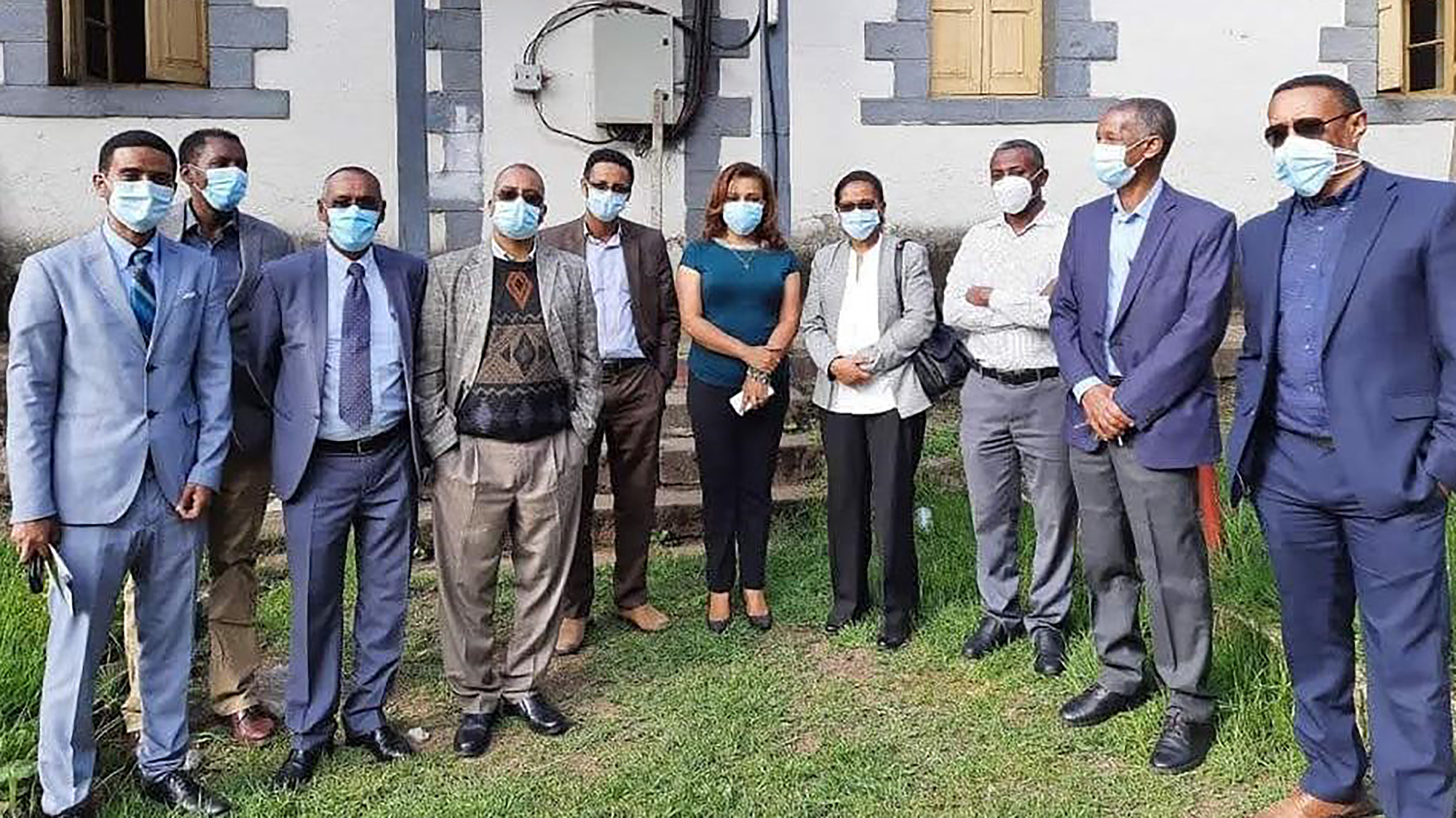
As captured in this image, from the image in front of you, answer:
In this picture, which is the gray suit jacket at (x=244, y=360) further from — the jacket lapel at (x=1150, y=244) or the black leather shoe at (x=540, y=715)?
the jacket lapel at (x=1150, y=244)

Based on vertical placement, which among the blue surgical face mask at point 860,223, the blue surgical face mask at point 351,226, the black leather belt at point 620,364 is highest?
the blue surgical face mask at point 860,223

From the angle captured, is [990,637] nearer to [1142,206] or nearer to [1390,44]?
[1142,206]

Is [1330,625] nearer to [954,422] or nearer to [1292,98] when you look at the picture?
[1292,98]

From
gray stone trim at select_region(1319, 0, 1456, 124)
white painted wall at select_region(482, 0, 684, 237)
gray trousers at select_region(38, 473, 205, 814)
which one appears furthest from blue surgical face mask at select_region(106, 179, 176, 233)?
gray stone trim at select_region(1319, 0, 1456, 124)

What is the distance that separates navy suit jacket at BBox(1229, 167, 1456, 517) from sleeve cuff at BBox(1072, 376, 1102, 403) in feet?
2.47

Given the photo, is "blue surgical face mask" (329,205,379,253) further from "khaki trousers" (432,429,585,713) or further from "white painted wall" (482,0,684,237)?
"white painted wall" (482,0,684,237)

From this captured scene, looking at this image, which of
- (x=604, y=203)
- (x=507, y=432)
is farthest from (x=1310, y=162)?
(x=604, y=203)

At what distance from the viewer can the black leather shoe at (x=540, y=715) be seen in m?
3.86

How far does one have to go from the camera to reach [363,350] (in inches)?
140

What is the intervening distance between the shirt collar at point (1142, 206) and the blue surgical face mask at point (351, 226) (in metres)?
2.10

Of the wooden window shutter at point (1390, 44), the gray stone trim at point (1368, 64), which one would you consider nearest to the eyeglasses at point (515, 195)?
the gray stone trim at point (1368, 64)

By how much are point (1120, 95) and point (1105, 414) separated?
16.0 feet

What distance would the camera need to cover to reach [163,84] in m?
7.07

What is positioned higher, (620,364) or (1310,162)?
(1310,162)
